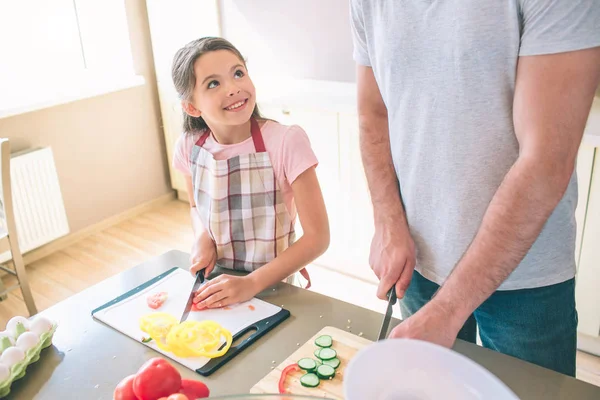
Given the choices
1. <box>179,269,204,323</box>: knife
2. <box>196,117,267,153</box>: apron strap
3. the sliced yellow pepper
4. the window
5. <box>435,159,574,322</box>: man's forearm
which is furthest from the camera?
the window

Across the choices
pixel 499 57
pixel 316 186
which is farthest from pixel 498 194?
pixel 316 186

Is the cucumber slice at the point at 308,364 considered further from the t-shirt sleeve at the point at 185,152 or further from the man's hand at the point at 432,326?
the t-shirt sleeve at the point at 185,152

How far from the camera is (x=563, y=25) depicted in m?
0.70

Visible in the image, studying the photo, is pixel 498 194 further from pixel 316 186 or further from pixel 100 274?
pixel 100 274

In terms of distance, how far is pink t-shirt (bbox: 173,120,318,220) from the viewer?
1208mm

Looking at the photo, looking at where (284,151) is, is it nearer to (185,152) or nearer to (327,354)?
(185,152)

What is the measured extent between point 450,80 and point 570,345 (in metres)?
0.52

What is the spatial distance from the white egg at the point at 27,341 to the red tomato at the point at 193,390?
1.00ft

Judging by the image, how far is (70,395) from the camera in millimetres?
800

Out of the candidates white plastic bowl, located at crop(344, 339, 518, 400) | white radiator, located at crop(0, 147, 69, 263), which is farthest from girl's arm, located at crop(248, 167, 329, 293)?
white radiator, located at crop(0, 147, 69, 263)

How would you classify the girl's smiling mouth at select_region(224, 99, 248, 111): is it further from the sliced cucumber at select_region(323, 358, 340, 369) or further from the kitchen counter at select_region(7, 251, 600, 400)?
the sliced cucumber at select_region(323, 358, 340, 369)

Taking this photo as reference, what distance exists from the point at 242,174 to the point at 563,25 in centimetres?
72

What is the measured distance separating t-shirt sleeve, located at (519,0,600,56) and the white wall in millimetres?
1746

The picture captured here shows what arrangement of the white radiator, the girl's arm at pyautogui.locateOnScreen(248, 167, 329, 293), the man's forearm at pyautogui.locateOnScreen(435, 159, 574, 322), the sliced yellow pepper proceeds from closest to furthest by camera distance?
the man's forearm at pyautogui.locateOnScreen(435, 159, 574, 322)
the sliced yellow pepper
the girl's arm at pyautogui.locateOnScreen(248, 167, 329, 293)
the white radiator
